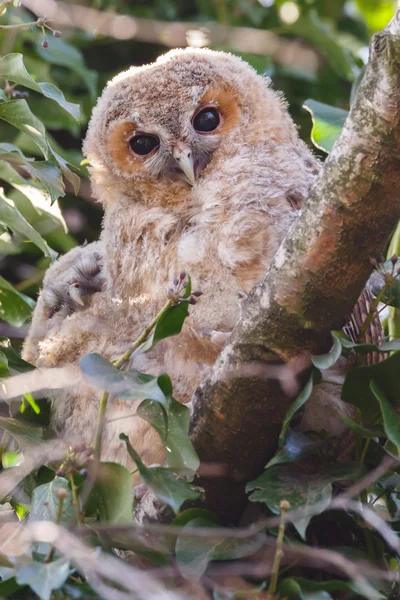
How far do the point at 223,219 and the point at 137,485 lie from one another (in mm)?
827

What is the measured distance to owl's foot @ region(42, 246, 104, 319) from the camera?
2.84 metres

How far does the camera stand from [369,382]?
79.4 inches

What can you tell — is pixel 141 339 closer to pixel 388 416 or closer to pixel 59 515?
pixel 59 515

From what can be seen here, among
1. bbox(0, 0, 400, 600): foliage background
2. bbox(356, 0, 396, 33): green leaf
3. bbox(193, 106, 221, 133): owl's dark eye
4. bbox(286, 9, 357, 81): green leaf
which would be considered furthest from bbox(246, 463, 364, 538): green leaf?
bbox(356, 0, 396, 33): green leaf

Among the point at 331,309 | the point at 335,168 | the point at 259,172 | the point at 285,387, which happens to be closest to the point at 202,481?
the point at 285,387

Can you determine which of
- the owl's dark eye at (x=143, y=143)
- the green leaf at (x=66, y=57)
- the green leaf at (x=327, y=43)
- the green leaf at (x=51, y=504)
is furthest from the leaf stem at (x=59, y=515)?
the green leaf at (x=327, y=43)

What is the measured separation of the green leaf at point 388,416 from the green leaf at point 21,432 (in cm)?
90

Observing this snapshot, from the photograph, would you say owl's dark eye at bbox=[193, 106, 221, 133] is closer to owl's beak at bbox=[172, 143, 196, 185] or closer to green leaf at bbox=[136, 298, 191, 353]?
owl's beak at bbox=[172, 143, 196, 185]

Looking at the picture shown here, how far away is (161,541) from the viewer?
2086 mm

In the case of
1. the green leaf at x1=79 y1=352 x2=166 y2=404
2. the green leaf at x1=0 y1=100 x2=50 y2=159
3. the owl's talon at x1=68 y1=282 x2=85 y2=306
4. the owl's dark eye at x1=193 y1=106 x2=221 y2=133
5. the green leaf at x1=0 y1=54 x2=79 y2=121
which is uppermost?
the green leaf at x1=0 y1=54 x2=79 y2=121

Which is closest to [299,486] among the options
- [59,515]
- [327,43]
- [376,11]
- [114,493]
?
[114,493]

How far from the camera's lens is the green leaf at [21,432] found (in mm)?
2291

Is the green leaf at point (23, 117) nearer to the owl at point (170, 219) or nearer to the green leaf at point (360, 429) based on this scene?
the owl at point (170, 219)

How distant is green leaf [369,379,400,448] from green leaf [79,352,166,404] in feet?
1.58
